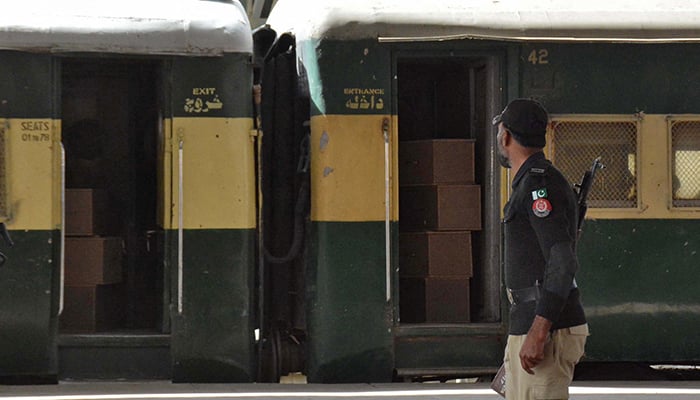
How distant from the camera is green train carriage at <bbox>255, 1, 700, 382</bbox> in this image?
29.6ft

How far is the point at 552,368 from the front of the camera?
4.99m

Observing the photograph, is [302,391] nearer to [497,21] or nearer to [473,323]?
[473,323]

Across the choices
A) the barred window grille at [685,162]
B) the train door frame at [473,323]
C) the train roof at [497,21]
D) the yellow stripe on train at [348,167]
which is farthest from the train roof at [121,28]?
the barred window grille at [685,162]

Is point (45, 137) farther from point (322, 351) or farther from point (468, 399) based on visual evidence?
point (468, 399)

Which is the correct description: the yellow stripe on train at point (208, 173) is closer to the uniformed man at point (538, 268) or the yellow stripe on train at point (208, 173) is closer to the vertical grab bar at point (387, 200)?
the vertical grab bar at point (387, 200)

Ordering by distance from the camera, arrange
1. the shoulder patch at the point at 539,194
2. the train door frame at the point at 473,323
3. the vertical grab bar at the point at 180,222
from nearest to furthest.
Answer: the shoulder patch at the point at 539,194 < the vertical grab bar at the point at 180,222 < the train door frame at the point at 473,323

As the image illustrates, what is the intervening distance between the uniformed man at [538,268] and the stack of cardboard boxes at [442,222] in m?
4.15

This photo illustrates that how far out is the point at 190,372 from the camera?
8.95 metres

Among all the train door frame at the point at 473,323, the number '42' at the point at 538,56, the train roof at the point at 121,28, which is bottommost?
the train door frame at the point at 473,323

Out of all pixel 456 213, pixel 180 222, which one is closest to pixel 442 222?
pixel 456 213

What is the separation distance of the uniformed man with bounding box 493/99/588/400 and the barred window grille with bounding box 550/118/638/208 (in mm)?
4033

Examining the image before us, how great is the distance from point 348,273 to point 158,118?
1.61 meters

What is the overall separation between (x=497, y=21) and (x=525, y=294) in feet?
13.8

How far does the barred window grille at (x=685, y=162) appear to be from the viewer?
9286mm
